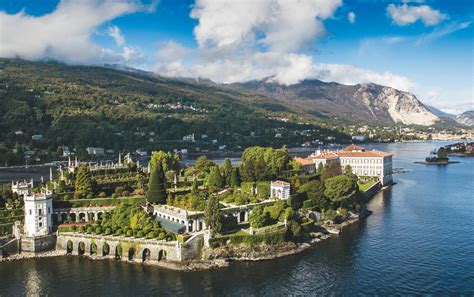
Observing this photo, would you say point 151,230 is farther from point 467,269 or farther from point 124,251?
point 467,269

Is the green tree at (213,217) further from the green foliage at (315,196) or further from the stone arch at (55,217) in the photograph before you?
the stone arch at (55,217)

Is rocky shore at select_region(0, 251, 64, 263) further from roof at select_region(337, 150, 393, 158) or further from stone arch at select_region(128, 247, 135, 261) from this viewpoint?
roof at select_region(337, 150, 393, 158)

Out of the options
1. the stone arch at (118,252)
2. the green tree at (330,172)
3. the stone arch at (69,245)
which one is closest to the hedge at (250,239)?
the stone arch at (118,252)

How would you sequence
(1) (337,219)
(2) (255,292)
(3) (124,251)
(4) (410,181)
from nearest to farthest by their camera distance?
(2) (255,292) < (3) (124,251) < (1) (337,219) < (4) (410,181)

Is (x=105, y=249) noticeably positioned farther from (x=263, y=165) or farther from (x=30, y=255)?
(x=263, y=165)

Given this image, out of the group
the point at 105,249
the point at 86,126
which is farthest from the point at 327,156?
the point at 86,126

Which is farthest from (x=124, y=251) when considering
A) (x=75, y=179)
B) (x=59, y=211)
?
(x=75, y=179)

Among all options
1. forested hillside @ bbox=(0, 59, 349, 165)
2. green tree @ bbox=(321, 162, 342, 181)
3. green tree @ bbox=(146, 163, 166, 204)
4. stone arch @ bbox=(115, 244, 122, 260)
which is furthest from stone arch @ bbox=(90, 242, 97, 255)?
forested hillside @ bbox=(0, 59, 349, 165)
